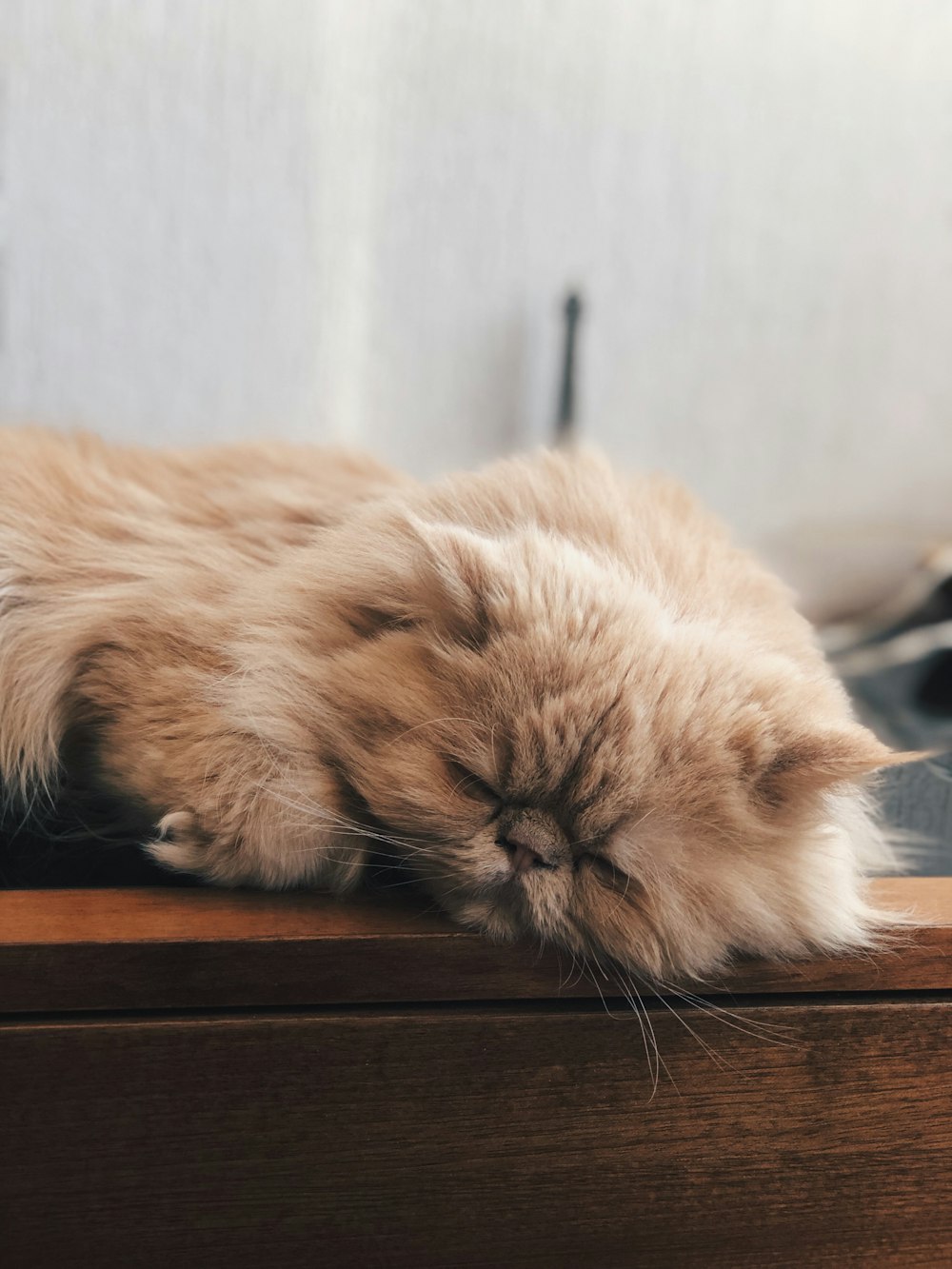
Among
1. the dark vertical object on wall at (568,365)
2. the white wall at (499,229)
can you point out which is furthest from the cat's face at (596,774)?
the dark vertical object on wall at (568,365)

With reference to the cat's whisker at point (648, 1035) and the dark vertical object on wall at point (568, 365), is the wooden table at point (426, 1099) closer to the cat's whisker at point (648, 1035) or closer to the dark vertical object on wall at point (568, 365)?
the cat's whisker at point (648, 1035)

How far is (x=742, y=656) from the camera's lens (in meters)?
0.92

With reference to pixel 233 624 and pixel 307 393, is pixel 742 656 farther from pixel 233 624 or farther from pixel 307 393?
pixel 307 393

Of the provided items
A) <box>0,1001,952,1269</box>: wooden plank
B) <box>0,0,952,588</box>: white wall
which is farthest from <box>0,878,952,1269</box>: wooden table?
<box>0,0,952,588</box>: white wall

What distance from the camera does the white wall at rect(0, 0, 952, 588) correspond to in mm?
2582

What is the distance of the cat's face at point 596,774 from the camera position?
83 cm

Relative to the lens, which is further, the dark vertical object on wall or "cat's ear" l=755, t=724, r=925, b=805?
the dark vertical object on wall

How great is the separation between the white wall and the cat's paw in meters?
1.87

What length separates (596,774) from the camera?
32.7 inches

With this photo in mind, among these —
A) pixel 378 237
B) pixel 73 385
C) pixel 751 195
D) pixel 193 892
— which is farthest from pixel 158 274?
pixel 193 892

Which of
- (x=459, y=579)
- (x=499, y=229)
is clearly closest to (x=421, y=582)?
(x=459, y=579)

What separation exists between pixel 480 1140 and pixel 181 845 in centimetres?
→ 35

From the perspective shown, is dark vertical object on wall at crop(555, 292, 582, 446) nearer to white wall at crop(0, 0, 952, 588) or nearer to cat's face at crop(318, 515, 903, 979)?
white wall at crop(0, 0, 952, 588)

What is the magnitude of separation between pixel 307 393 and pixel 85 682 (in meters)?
1.99
